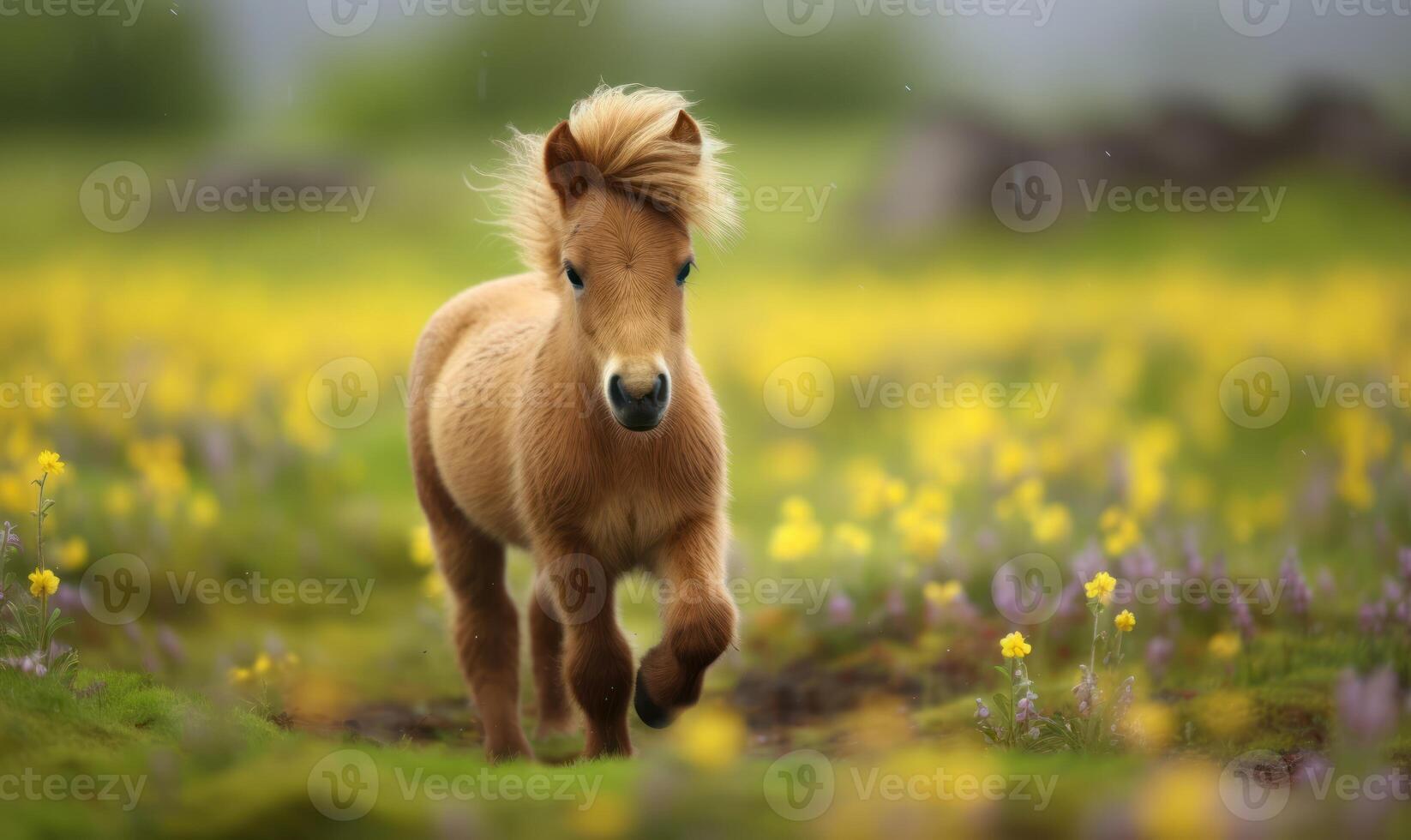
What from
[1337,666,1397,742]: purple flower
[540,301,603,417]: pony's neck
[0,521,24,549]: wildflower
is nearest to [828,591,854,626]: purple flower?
[540,301,603,417]: pony's neck

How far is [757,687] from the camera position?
7840 millimetres

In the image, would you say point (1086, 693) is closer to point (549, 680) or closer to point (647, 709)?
point (647, 709)

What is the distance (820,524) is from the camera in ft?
34.0

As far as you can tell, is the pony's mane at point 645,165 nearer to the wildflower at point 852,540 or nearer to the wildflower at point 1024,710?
the wildflower at point 1024,710

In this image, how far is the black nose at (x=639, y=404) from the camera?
4941 millimetres

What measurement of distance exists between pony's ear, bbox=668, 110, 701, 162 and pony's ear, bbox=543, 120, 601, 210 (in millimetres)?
445

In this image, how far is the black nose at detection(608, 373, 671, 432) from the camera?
494cm

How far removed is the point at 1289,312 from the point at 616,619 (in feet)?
26.4

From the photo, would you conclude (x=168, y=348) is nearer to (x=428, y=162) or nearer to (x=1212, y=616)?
(x=428, y=162)

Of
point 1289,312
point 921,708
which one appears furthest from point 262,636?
point 1289,312

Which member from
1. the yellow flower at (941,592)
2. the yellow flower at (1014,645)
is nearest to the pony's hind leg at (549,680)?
the yellow flower at (941,592)

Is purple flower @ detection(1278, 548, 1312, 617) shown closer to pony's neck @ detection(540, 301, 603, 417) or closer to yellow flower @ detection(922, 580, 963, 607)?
yellow flower @ detection(922, 580, 963, 607)

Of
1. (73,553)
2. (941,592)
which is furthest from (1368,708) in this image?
(73,553)

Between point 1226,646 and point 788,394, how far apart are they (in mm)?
5274
